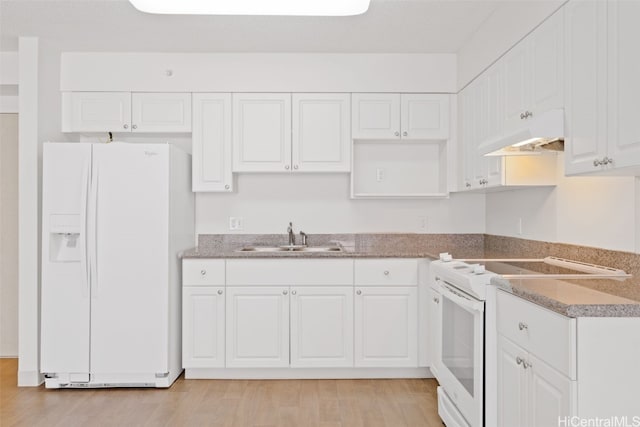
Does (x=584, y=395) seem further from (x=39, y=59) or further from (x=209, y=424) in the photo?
(x=39, y=59)

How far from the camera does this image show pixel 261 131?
3680mm

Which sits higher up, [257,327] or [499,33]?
[499,33]

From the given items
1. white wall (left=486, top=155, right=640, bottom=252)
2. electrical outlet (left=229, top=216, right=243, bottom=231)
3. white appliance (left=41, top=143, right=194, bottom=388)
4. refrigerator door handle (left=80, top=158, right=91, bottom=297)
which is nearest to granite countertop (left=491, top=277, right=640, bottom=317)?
white wall (left=486, top=155, right=640, bottom=252)

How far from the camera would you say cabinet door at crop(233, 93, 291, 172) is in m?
3.67

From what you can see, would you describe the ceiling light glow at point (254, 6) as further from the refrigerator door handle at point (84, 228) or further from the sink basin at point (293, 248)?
the sink basin at point (293, 248)

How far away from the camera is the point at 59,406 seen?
2914mm

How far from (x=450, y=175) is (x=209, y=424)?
2.48 m

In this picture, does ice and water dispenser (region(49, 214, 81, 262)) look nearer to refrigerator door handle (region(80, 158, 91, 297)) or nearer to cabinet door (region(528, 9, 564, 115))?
refrigerator door handle (region(80, 158, 91, 297))

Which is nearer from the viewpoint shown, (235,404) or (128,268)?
(235,404)

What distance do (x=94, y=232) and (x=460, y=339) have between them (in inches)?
93.8

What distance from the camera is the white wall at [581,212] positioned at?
7.23 ft

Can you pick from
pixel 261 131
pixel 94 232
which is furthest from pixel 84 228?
pixel 261 131

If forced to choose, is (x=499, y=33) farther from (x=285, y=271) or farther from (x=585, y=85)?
(x=285, y=271)

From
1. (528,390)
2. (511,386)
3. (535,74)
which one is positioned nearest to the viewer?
(528,390)
